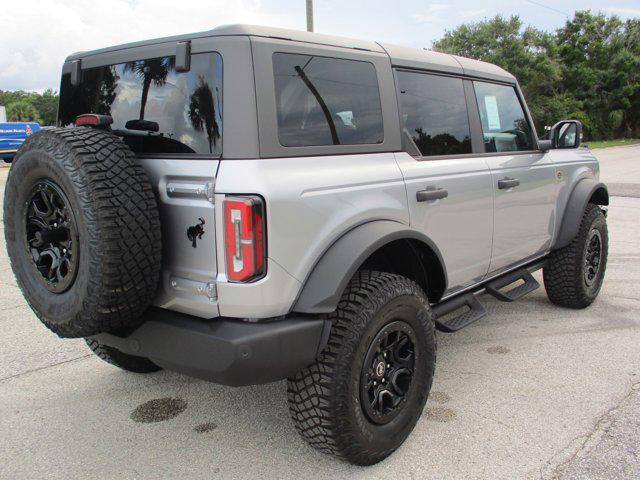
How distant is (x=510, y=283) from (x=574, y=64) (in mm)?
46633

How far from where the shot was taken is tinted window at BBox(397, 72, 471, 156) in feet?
9.94

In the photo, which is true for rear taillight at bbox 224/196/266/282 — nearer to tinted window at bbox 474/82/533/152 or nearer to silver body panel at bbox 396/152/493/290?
silver body panel at bbox 396/152/493/290

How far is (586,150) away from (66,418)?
466 cm

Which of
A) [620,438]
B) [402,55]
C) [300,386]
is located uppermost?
[402,55]

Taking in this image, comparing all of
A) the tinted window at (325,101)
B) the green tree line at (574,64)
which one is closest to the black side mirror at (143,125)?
the tinted window at (325,101)

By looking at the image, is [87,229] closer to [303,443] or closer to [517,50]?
[303,443]

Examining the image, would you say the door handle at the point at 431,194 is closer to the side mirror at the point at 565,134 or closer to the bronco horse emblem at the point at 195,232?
the bronco horse emblem at the point at 195,232

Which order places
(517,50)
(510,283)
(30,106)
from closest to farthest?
(510,283)
(517,50)
(30,106)

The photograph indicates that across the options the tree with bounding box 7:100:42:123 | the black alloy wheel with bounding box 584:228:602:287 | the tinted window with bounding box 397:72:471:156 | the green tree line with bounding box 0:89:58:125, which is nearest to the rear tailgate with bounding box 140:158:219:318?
the tinted window with bounding box 397:72:471:156

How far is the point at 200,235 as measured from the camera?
2215 millimetres

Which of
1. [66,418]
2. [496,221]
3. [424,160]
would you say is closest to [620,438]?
[496,221]

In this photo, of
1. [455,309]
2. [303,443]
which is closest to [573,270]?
[455,309]

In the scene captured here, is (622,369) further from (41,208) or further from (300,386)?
(41,208)

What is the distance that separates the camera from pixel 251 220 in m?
2.08
